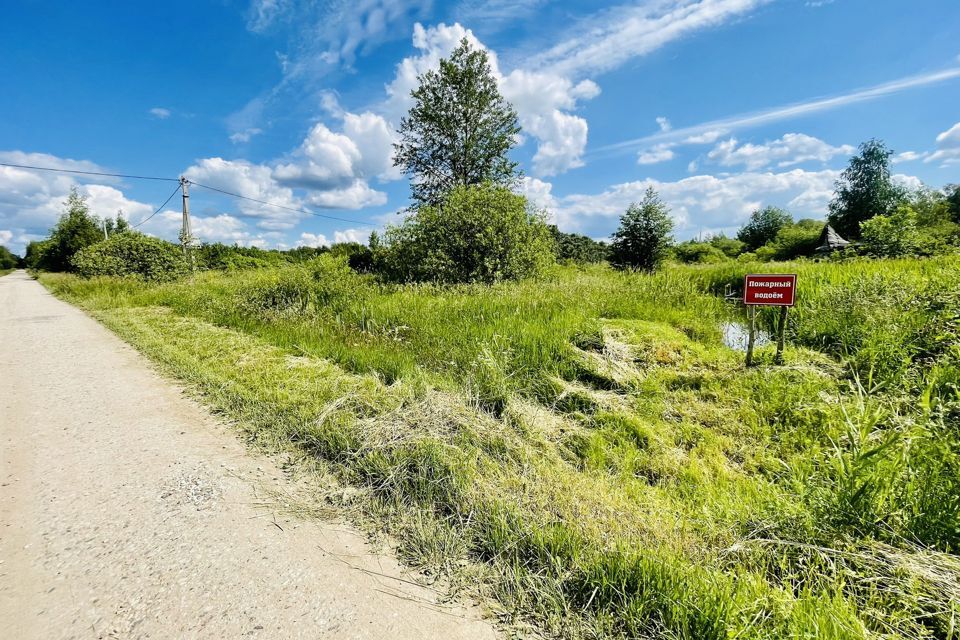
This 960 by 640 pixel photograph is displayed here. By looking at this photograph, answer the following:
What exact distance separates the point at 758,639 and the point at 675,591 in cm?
32

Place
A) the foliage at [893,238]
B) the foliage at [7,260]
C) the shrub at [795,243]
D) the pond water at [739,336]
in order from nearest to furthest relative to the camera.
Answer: the pond water at [739,336] < the foliage at [893,238] < the shrub at [795,243] < the foliage at [7,260]

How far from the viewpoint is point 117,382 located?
5.20m

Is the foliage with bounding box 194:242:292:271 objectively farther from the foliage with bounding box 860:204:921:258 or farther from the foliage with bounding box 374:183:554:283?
the foliage with bounding box 860:204:921:258

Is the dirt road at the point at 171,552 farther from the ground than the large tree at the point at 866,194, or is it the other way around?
the large tree at the point at 866,194

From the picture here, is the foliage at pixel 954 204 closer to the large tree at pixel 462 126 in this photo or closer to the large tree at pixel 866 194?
the large tree at pixel 866 194

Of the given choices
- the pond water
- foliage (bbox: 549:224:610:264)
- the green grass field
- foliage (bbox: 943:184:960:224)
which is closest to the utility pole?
the green grass field

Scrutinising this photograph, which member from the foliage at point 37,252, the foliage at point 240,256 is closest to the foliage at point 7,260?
the foliage at point 37,252

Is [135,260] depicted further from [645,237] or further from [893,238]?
[893,238]

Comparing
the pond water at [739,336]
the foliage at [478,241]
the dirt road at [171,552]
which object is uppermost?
the foliage at [478,241]

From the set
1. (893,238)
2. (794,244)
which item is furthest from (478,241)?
(794,244)

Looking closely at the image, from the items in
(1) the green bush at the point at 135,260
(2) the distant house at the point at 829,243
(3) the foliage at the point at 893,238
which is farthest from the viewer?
(2) the distant house at the point at 829,243

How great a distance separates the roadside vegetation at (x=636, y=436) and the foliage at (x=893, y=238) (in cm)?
1240

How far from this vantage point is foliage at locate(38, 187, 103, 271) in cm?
3922

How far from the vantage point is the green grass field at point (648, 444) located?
183cm
